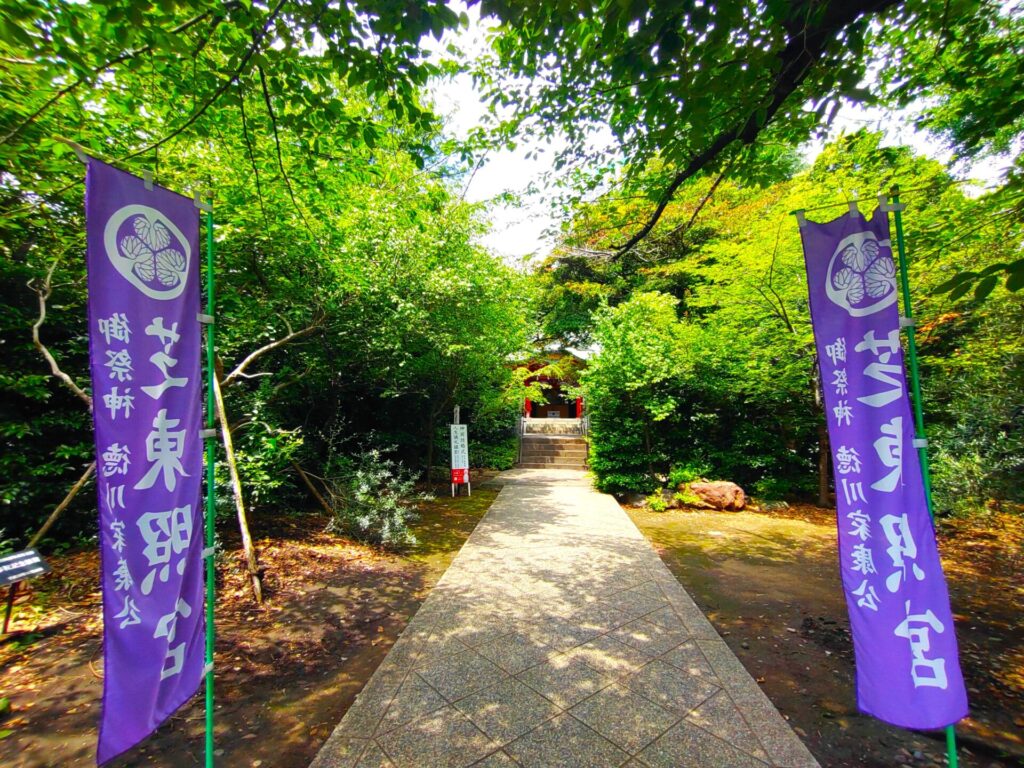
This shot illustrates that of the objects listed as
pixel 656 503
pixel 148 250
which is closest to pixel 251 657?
pixel 148 250

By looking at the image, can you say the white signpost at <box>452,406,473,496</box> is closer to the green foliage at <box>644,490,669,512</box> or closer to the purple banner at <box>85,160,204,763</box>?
the green foliage at <box>644,490,669,512</box>

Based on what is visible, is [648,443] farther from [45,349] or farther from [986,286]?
[45,349]

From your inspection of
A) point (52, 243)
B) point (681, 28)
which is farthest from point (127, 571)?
point (52, 243)

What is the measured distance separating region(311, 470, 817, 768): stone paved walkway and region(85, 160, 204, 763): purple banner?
3.08 ft

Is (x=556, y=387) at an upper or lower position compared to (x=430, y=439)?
upper

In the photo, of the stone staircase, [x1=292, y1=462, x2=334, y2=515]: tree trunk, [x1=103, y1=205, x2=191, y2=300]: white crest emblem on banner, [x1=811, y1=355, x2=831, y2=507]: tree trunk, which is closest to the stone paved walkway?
[x1=292, y1=462, x2=334, y2=515]: tree trunk

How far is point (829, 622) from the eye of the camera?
368 cm

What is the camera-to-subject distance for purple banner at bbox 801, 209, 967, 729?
195 cm

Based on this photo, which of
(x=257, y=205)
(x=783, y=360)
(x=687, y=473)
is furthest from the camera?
(x=687, y=473)

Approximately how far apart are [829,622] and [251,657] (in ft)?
16.1

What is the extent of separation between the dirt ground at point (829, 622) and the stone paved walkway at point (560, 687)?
11.2 inches

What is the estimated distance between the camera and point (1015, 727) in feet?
7.76

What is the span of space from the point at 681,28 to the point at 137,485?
3.68m

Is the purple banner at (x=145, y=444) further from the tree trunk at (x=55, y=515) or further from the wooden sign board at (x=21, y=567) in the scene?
the tree trunk at (x=55, y=515)
